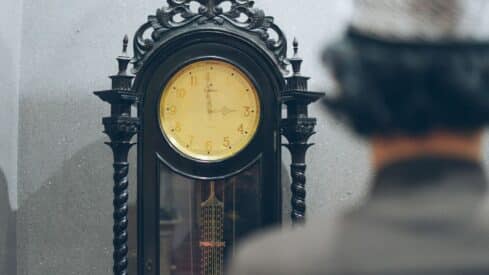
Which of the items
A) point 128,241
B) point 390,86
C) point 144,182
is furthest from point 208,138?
point 390,86

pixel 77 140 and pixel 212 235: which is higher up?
pixel 77 140

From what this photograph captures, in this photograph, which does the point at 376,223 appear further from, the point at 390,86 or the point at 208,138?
the point at 208,138

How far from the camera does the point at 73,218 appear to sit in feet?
8.22

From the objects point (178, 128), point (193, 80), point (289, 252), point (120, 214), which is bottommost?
point (120, 214)

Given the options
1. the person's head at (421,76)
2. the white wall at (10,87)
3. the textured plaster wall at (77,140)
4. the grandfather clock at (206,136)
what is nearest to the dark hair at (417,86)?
the person's head at (421,76)

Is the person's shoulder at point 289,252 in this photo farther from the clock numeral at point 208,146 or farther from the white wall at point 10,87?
the white wall at point 10,87

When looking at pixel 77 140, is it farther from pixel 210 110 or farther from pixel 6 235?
pixel 210 110

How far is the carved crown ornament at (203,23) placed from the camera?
2.05m

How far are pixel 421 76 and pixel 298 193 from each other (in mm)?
1477

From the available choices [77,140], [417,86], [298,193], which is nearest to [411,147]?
[417,86]

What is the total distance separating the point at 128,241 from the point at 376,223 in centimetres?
164

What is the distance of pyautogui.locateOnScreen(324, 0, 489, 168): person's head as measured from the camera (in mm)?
590

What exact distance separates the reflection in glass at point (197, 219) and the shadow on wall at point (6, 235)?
0.67 m

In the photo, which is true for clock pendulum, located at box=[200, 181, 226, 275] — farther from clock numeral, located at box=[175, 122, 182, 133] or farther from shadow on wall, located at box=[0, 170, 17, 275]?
shadow on wall, located at box=[0, 170, 17, 275]
